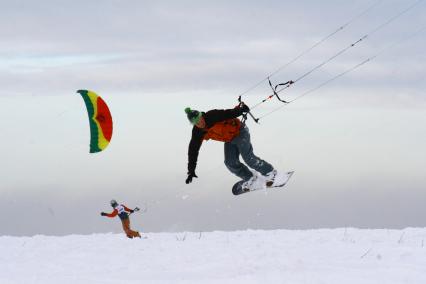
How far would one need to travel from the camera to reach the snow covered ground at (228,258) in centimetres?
817

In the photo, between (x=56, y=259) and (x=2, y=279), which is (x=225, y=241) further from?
(x=2, y=279)

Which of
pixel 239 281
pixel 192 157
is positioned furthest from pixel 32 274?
pixel 192 157

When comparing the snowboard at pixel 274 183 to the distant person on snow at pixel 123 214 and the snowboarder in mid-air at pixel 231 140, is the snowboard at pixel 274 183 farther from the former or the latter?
the distant person on snow at pixel 123 214

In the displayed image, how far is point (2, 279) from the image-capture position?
8.69 m

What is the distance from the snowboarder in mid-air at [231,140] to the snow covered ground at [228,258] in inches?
52.9

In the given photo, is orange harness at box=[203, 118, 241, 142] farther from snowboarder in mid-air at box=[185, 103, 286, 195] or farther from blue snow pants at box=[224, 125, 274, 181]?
blue snow pants at box=[224, 125, 274, 181]

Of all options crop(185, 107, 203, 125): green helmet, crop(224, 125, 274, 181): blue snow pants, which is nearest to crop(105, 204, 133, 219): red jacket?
crop(224, 125, 274, 181): blue snow pants

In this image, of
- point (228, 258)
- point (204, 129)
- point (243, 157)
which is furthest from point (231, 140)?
point (228, 258)

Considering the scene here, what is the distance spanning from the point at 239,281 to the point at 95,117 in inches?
369

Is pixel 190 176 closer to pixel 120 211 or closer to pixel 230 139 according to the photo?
pixel 230 139

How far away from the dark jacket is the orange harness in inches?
5.3

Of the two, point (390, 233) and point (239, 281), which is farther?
point (390, 233)

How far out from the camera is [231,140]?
39.7 ft

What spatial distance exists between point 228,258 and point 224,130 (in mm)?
2879
